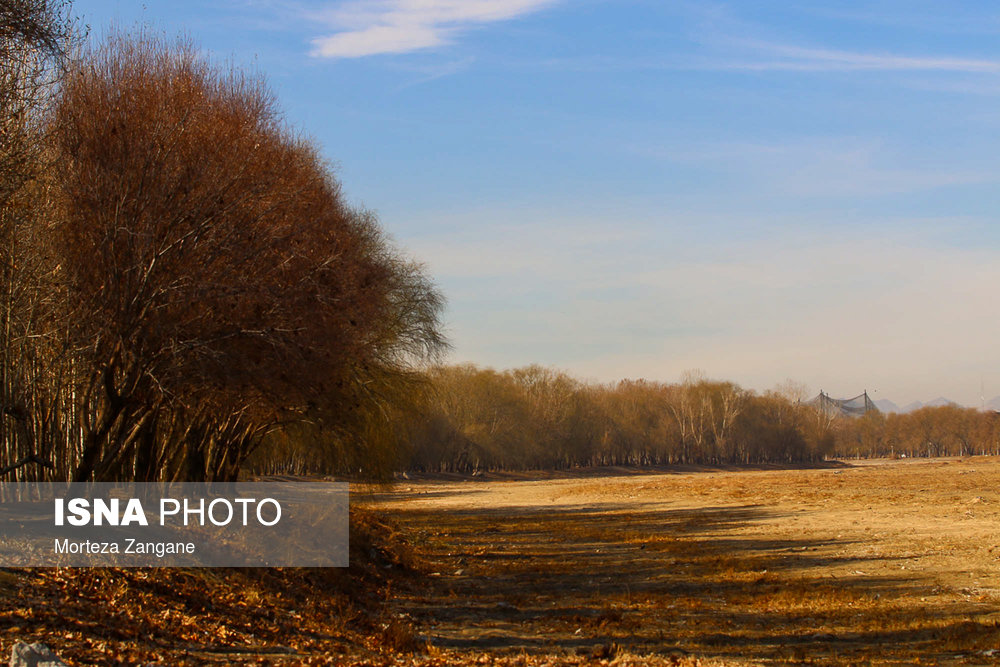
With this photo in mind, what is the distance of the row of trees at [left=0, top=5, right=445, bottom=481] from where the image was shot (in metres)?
13.0

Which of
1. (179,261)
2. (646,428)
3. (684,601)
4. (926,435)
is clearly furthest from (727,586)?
(926,435)

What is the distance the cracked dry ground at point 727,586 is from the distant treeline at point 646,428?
40789 mm

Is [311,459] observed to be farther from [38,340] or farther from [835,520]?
[835,520]

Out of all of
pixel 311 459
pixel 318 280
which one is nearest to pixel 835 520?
pixel 311 459

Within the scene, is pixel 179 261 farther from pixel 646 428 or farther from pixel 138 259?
pixel 646 428

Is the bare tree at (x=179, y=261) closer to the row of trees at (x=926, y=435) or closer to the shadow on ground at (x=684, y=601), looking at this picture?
the shadow on ground at (x=684, y=601)

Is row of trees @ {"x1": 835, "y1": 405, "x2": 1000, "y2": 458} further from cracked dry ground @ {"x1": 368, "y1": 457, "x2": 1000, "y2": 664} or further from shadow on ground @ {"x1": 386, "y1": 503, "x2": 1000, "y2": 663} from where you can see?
shadow on ground @ {"x1": 386, "y1": 503, "x2": 1000, "y2": 663}

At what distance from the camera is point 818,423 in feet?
475

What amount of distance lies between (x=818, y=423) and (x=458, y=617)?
138601 mm

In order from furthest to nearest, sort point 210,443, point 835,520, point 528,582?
point 835,520 < point 210,443 < point 528,582

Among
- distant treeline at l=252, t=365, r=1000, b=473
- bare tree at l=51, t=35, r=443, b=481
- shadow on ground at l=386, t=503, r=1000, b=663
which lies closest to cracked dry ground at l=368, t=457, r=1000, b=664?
shadow on ground at l=386, t=503, r=1000, b=663

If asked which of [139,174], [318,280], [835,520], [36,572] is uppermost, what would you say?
[139,174]

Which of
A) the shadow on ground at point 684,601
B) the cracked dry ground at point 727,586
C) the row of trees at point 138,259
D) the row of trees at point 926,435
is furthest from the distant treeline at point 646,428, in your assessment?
the row of trees at point 138,259

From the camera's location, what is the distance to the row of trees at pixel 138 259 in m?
13.0
